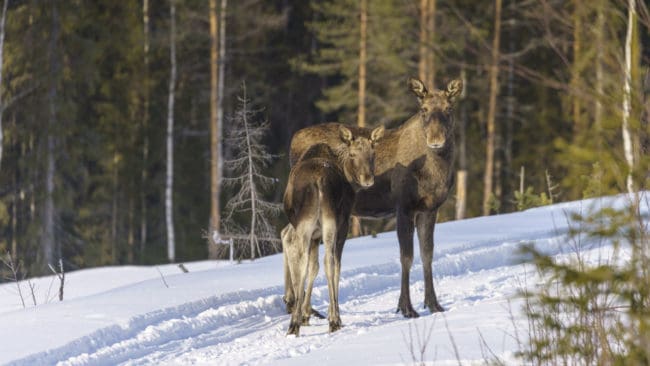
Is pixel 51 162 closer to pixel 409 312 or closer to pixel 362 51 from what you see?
pixel 362 51

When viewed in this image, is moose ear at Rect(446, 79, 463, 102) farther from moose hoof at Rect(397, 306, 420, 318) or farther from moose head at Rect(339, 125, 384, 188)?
moose hoof at Rect(397, 306, 420, 318)

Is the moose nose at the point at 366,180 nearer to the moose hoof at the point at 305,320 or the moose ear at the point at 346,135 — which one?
the moose ear at the point at 346,135

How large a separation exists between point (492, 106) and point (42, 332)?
90.9 ft

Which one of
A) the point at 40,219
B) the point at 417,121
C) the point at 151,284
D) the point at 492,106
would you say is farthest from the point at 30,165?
the point at 417,121

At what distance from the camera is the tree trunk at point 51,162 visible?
32219 millimetres

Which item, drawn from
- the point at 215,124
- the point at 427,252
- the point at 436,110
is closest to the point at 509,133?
the point at 215,124

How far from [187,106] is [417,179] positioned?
1219 inches

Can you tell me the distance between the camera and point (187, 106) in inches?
1624

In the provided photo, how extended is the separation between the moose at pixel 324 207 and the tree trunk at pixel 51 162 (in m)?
23.2

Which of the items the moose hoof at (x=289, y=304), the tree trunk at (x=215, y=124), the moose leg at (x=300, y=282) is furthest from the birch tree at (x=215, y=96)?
the moose leg at (x=300, y=282)

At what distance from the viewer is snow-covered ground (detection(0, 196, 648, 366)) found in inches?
317

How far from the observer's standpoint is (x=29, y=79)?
33.3 metres

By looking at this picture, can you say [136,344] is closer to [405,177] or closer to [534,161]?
[405,177]

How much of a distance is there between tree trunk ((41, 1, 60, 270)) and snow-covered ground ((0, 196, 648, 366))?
16264 millimetres
